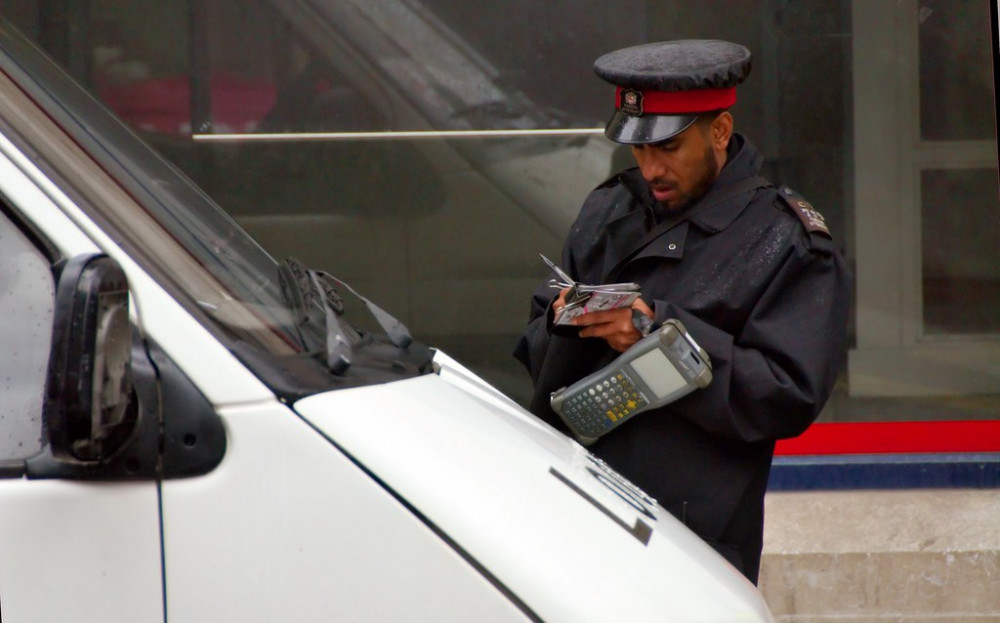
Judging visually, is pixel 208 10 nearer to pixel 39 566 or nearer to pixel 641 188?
pixel 641 188

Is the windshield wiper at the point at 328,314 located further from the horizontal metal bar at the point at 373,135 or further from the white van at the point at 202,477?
the horizontal metal bar at the point at 373,135

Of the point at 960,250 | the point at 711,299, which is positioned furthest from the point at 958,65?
the point at 711,299

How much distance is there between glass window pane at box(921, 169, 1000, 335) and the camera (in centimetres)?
534

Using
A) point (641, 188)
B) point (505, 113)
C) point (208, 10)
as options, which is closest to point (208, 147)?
point (208, 10)

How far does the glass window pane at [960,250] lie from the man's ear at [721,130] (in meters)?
2.87

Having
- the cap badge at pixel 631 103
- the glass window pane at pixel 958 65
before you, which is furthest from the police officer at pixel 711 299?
the glass window pane at pixel 958 65

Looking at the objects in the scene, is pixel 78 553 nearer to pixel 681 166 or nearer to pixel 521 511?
pixel 521 511

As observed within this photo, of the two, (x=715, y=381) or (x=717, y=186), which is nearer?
(x=715, y=381)

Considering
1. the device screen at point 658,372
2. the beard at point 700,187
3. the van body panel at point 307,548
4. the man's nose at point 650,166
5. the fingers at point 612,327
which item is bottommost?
the device screen at point 658,372

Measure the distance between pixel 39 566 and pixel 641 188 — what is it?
68.8 inches

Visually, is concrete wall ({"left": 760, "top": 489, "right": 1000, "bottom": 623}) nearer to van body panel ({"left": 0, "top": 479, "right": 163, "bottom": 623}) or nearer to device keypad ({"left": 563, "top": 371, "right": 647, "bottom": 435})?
Answer: device keypad ({"left": 563, "top": 371, "right": 647, "bottom": 435})

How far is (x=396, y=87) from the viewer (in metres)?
5.27

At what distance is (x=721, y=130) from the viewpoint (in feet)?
9.14

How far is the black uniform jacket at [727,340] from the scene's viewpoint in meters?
2.61
